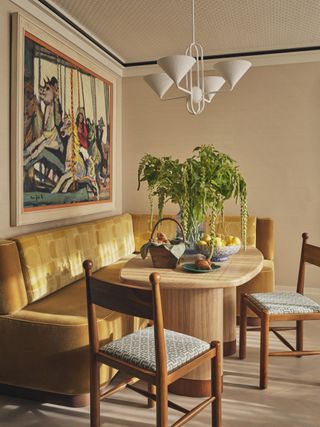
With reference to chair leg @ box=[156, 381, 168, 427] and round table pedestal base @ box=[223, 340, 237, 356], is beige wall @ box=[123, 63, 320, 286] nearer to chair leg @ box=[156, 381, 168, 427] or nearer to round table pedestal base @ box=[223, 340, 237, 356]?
round table pedestal base @ box=[223, 340, 237, 356]

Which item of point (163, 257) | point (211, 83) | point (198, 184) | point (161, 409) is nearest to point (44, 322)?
point (163, 257)

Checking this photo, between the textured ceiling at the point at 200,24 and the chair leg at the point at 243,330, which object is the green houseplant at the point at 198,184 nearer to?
the chair leg at the point at 243,330

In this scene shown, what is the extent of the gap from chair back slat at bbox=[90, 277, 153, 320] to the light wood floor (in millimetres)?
867

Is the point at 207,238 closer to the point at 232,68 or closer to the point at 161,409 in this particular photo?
the point at 232,68

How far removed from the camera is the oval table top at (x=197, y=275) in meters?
2.32

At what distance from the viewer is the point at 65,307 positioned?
2.84 m

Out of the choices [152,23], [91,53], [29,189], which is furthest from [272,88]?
[29,189]

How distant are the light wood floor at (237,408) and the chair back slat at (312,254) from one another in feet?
2.52

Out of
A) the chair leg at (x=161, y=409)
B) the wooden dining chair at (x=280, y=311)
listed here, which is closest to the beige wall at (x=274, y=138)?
the wooden dining chair at (x=280, y=311)

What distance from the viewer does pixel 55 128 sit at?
366 centimetres

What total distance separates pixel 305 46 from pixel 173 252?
3.17 m

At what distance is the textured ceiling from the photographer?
353 cm

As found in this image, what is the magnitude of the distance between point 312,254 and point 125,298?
1.82 meters

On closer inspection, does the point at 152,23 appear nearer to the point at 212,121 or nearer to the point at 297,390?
the point at 212,121
